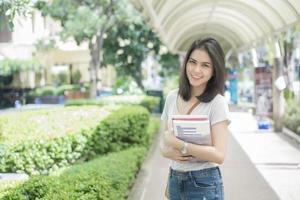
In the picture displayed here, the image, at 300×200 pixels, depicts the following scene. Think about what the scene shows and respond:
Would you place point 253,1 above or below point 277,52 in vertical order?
above

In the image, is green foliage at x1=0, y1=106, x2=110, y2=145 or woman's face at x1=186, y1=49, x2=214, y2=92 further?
green foliage at x1=0, y1=106, x2=110, y2=145

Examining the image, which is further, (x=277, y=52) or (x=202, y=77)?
(x=277, y=52)

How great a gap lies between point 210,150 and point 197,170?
0.20 metres

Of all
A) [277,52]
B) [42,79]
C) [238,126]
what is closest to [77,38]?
[238,126]

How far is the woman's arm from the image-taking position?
2.83m

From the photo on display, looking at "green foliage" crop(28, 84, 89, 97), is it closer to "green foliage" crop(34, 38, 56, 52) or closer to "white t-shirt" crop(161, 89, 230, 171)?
"green foliage" crop(34, 38, 56, 52)

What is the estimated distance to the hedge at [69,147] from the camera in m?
6.14

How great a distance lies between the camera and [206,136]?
9.43ft

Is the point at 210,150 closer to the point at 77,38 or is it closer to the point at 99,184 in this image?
the point at 99,184

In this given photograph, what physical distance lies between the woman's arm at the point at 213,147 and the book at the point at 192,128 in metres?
0.04

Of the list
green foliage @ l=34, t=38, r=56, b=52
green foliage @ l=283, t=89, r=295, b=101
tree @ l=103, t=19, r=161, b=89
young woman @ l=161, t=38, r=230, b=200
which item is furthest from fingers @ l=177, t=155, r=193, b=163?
green foliage @ l=34, t=38, r=56, b=52

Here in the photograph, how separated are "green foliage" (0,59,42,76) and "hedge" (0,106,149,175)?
1867 centimetres

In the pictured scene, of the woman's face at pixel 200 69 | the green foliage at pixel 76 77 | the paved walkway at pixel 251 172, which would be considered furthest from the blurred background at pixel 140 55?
the green foliage at pixel 76 77

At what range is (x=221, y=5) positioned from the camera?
12664 millimetres
